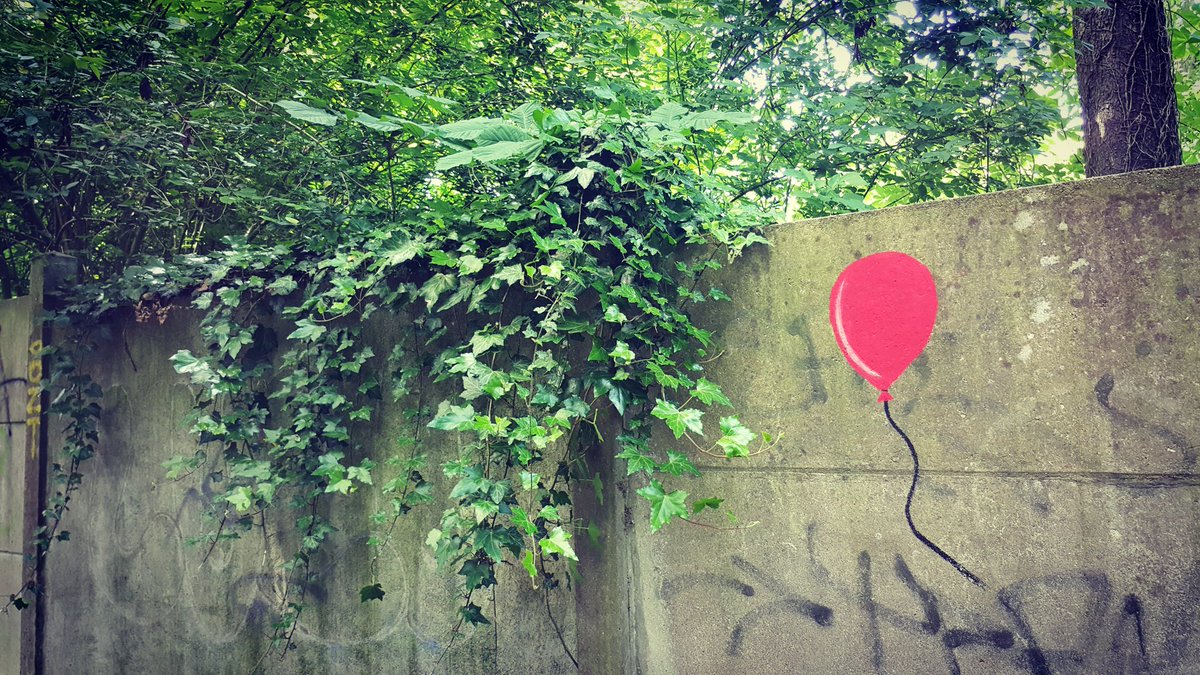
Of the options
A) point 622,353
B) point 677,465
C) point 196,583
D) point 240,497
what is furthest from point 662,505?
point 196,583

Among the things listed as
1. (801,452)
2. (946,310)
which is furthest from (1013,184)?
(801,452)

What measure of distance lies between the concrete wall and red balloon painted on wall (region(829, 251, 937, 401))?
0.12ft

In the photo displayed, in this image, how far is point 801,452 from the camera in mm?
2326

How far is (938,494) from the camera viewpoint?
214 cm

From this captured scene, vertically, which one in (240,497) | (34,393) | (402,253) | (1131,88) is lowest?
(240,497)

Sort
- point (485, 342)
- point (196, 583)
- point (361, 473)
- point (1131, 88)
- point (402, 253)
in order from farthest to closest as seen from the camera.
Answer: point (196, 583)
point (1131, 88)
point (361, 473)
point (402, 253)
point (485, 342)

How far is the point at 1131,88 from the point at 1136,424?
6.95ft

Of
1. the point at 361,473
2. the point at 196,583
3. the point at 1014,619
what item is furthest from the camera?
the point at 196,583

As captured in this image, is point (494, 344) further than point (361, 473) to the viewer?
No

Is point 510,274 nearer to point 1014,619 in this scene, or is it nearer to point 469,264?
Answer: point 469,264

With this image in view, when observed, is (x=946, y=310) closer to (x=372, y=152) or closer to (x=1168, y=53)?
(x=1168, y=53)

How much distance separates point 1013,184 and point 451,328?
355cm

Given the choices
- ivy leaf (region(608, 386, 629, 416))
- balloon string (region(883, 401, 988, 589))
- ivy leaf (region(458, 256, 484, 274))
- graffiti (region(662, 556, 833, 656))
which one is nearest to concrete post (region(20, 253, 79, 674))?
ivy leaf (region(458, 256, 484, 274))

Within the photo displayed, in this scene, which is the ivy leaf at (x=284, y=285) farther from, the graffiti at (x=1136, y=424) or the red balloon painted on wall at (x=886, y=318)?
the graffiti at (x=1136, y=424)
